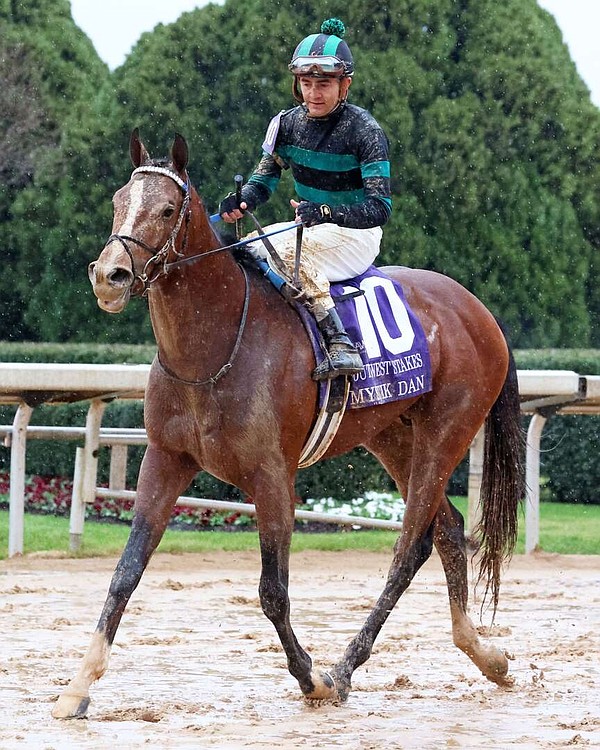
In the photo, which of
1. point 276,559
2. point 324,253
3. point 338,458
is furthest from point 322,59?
point 338,458

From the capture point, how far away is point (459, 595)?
5938 millimetres

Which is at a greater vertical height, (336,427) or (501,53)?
(501,53)

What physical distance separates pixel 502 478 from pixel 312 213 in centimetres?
186

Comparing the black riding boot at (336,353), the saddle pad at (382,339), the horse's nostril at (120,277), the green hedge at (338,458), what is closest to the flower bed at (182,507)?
the green hedge at (338,458)

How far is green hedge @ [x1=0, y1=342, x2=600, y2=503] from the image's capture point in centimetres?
1198

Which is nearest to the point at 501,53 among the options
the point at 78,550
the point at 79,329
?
the point at 79,329

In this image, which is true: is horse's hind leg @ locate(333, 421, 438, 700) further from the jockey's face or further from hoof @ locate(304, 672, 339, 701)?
the jockey's face

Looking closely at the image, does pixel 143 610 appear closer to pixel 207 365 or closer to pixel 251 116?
pixel 207 365

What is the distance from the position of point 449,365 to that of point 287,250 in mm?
1051

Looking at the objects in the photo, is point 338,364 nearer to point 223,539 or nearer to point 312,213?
point 312,213

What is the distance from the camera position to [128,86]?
17750mm

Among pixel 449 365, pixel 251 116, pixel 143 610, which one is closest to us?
pixel 449 365

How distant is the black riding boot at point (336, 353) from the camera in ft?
17.1

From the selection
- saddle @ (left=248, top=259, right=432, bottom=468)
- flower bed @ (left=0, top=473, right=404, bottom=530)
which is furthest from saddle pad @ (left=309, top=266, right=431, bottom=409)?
flower bed @ (left=0, top=473, right=404, bottom=530)
